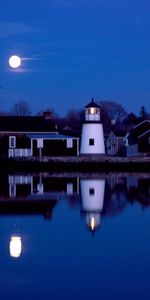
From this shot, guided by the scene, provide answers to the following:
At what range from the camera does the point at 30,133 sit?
1903 inches

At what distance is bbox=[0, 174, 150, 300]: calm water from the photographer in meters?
9.84

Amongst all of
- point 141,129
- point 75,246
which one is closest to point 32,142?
point 141,129

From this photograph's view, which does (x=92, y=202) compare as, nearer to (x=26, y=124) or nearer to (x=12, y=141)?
(x=12, y=141)

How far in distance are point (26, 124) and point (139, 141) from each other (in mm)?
8917

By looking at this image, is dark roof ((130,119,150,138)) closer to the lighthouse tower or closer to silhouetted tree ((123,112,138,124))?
the lighthouse tower

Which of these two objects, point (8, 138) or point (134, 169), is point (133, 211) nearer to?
point (134, 169)

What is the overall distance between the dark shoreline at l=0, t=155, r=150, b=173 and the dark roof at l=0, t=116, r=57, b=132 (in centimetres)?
317

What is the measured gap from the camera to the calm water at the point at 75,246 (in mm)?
9840

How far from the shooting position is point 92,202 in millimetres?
22547

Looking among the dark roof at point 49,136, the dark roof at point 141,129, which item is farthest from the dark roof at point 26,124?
the dark roof at point 141,129

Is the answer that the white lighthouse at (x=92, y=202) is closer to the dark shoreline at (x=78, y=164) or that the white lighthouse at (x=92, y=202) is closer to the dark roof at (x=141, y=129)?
the dark shoreline at (x=78, y=164)

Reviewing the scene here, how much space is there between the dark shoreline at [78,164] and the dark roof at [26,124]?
3174 mm

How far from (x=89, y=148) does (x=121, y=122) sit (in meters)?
49.0

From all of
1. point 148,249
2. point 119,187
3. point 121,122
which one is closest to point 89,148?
point 119,187
